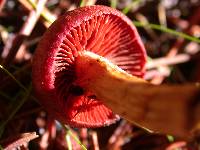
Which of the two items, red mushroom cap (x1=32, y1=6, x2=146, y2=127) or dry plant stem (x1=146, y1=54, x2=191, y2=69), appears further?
dry plant stem (x1=146, y1=54, x2=191, y2=69)

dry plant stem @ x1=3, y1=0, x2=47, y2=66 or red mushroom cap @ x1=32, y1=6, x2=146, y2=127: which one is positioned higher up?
dry plant stem @ x1=3, y1=0, x2=47, y2=66

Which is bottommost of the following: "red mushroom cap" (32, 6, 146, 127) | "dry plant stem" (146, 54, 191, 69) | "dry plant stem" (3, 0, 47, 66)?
"dry plant stem" (146, 54, 191, 69)

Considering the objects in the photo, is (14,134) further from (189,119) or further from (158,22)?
(158,22)

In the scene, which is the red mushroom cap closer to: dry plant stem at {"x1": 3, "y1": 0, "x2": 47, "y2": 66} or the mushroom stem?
the mushroom stem

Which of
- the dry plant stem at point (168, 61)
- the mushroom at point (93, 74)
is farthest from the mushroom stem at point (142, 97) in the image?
the dry plant stem at point (168, 61)

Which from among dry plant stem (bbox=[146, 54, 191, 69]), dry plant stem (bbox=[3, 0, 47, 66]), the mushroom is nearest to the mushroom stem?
the mushroom

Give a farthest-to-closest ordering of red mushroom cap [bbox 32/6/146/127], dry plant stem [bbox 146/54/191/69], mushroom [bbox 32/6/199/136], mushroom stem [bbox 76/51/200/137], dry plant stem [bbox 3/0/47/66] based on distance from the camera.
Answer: dry plant stem [bbox 146/54/191/69] < dry plant stem [bbox 3/0/47/66] < red mushroom cap [bbox 32/6/146/127] < mushroom [bbox 32/6/199/136] < mushroom stem [bbox 76/51/200/137]

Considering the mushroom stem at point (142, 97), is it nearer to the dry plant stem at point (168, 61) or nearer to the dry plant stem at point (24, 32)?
the dry plant stem at point (24, 32)

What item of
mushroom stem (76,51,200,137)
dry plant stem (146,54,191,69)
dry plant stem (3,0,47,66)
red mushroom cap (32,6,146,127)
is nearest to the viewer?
mushroom stem (76,51,200,137)
